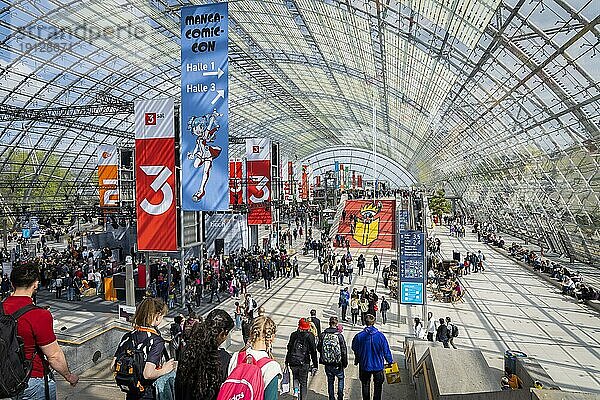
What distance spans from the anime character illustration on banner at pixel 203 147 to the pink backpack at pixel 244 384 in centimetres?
930

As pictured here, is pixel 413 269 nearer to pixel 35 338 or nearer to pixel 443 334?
pixel 443 334

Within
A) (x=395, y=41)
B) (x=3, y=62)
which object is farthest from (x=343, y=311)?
(x=3, y=62)

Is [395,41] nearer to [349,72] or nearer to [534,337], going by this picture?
[349,72]

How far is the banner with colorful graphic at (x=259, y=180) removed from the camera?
22.0 m

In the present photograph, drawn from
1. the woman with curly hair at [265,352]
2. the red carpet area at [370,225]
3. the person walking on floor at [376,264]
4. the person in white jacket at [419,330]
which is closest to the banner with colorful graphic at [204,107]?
the person in white jacket at [419,330]

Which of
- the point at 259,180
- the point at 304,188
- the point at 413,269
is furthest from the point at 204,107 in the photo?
the point at 304,188

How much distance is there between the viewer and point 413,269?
39.6 feet

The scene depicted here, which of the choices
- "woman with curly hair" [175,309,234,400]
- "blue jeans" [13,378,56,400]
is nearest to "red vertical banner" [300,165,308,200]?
"blue jeans" [13,378,56,400]

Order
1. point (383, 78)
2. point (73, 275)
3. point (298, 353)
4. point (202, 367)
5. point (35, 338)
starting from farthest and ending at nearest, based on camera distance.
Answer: point (383, 78), point (73, 275), point (298, 353), point (35, 338), point (202, 367)

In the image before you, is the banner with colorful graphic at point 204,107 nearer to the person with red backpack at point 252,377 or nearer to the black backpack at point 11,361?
the black backpack at point 11,361

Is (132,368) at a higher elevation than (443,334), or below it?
higher

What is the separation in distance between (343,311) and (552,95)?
9.23 meters

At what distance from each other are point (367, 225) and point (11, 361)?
15033 mm

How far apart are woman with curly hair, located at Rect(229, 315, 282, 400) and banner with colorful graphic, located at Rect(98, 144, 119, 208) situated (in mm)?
22546
